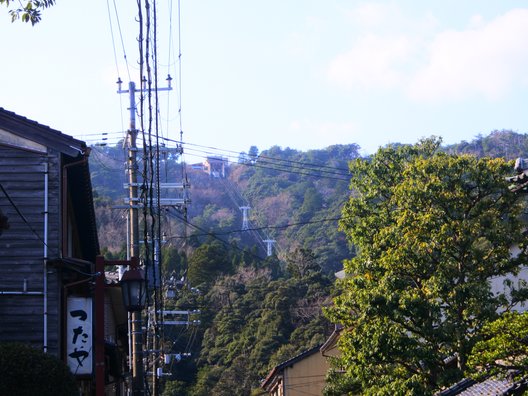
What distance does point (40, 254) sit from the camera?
17.0m

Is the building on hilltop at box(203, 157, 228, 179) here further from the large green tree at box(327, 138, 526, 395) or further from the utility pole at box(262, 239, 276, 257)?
the large green tree at box(327, 138, 526, 395)

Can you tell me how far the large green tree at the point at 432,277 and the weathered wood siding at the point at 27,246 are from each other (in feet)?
32.1

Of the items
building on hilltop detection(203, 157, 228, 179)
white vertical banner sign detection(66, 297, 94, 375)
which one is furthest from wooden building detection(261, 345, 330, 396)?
building on hilltop detection(203, 157, 228, 179)

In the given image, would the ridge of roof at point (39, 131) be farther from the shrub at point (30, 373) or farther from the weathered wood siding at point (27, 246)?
the shrub at point (30, 373)

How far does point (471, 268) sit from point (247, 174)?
114670 mm

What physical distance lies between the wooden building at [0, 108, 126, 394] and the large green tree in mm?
9211

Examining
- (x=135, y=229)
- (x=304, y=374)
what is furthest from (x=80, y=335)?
(x=304, y=374)

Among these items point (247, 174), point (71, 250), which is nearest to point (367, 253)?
point (71, 250)

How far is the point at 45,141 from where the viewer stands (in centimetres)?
1714

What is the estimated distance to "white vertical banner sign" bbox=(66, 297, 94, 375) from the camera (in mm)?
16547

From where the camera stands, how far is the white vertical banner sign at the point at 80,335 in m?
16.5

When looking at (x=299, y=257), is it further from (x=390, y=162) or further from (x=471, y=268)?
(x=471, y=268)

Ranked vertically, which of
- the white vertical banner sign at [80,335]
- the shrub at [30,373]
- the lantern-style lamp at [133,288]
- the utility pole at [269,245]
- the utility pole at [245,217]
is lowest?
the shrub at [30,373]

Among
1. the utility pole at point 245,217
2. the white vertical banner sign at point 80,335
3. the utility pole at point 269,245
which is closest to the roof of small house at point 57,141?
the white vertical banner sign at point 80,335
